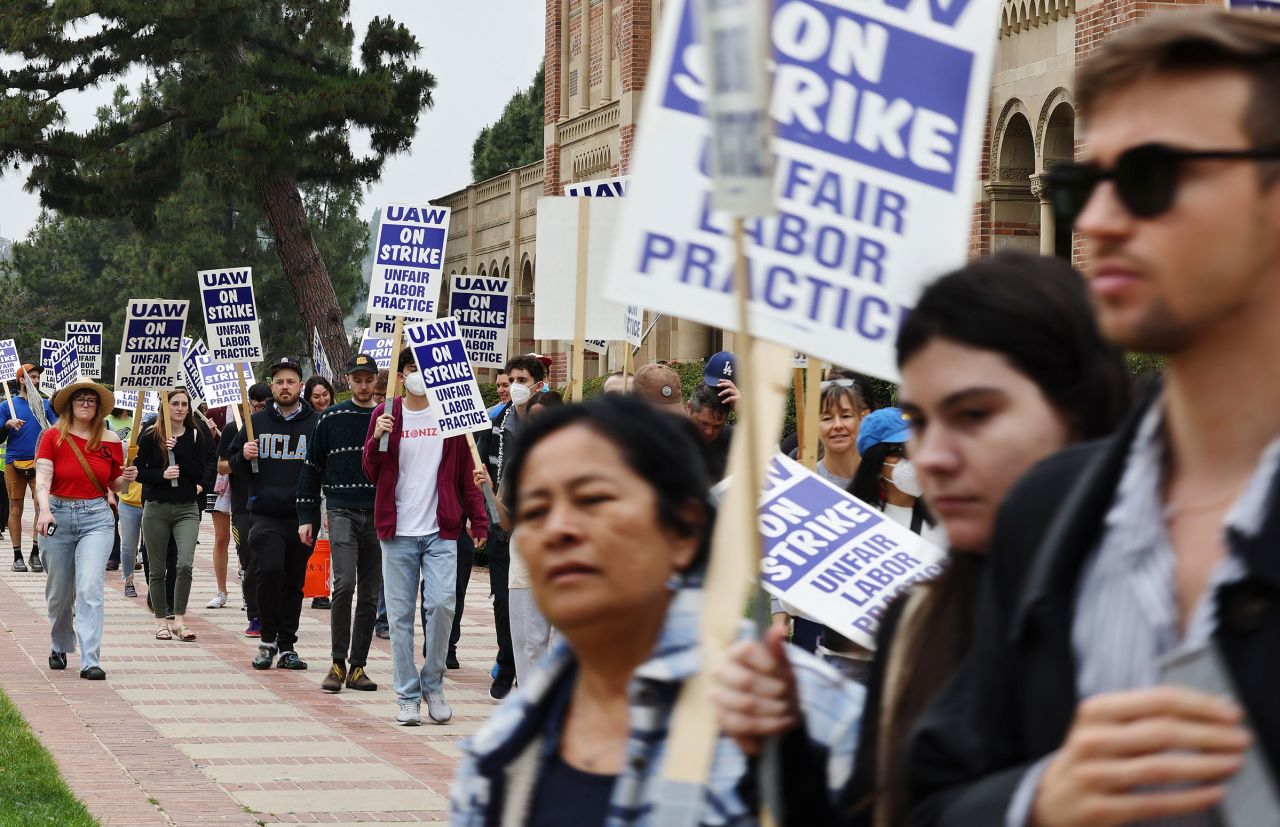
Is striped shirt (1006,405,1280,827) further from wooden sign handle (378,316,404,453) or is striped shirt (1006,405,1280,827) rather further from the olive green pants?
the olive green pants

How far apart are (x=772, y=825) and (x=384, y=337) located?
1745 centimetres

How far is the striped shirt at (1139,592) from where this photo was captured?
155 centimetres

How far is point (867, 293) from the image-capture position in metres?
2.88

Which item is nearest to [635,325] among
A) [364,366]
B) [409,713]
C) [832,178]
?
[364,366]

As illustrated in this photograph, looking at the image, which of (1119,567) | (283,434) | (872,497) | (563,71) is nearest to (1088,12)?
(283,434)

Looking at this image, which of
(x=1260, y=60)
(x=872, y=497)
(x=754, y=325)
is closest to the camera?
(x=1260, y=60)

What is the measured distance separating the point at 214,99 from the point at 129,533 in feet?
57.4

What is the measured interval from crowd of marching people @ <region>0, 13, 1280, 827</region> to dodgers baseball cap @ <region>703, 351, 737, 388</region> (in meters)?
6.36

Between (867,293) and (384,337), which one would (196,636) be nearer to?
(384,337)

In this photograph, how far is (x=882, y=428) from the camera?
6305mm

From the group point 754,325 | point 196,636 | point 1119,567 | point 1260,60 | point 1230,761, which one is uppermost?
point 1260,60

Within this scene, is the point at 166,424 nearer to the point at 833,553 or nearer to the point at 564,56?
the point at 833,553

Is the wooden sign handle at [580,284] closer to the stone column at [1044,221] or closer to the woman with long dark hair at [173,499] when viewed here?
the woman with long dark hair at [173,499]

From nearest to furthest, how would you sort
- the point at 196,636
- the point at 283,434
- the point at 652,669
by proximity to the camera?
the point at 652,669, the point at 283,434, the point at 196,636
